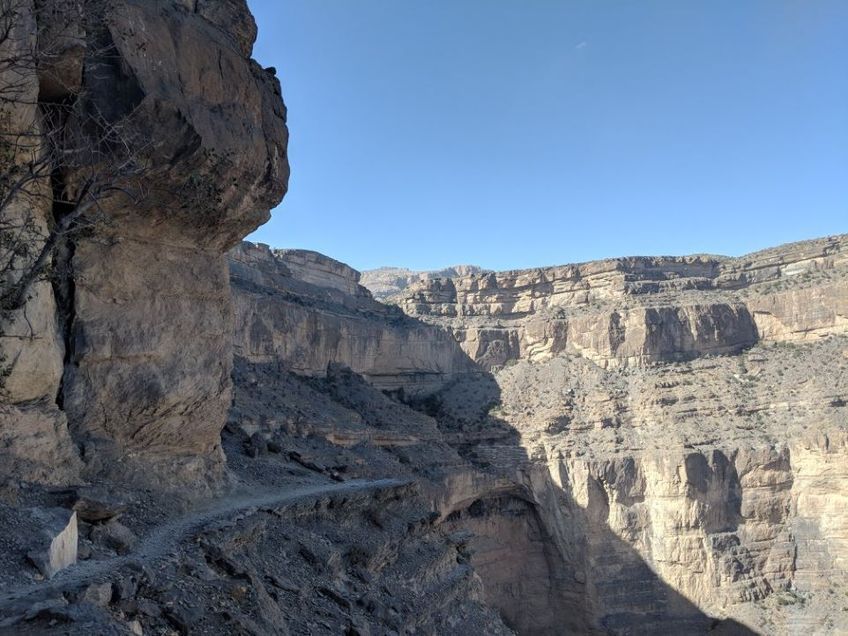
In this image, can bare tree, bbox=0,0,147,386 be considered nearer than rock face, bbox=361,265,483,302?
Yes

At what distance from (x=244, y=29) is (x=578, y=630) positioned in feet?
111

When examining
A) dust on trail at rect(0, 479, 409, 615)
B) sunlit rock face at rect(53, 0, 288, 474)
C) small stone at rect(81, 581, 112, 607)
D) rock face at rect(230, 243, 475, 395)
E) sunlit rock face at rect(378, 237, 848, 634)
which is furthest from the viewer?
rock face at rect(230, 243, 475, 395)

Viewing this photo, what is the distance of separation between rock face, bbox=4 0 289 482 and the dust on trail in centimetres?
151

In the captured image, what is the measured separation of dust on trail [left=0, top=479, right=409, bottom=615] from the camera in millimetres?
7277

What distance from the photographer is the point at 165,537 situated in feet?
35.0

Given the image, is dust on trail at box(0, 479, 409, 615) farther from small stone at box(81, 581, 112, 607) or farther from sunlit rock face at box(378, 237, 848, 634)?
sunlit rock face at box(378, 237, 848, 634)

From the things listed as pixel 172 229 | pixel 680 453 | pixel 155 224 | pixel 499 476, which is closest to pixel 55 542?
pixel 155 224

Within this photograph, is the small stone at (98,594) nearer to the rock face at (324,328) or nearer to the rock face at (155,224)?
the rock face at (155,224)

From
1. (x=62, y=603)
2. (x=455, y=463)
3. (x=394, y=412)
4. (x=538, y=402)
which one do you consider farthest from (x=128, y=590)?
(x=538, y=402)

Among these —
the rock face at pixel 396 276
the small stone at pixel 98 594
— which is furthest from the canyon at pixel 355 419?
the rock face at pixel 396 276

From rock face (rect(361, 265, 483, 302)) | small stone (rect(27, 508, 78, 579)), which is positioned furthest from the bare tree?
rock face (rect(361, 265, 483, 302))

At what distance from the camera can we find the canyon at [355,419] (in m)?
10.3

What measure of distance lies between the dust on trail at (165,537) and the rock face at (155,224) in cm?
151

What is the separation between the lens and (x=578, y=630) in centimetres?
3600
